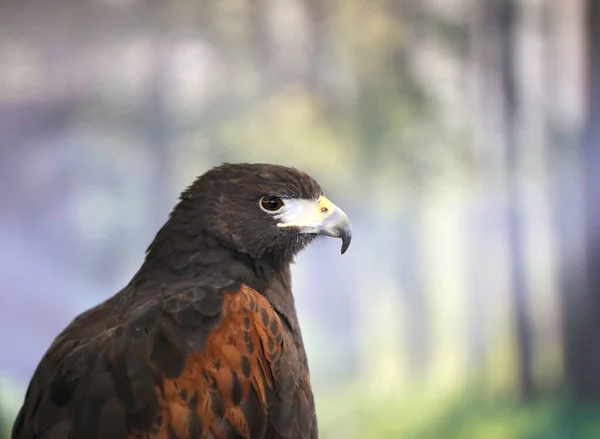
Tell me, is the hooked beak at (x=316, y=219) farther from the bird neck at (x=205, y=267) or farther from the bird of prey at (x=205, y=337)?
the bird neck at (x=205, y=267)

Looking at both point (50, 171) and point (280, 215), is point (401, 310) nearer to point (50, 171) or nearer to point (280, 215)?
point (280, 215)

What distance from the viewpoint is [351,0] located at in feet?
9.82

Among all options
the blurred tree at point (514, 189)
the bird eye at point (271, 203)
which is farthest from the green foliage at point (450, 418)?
the bird eye at point (271, 203)

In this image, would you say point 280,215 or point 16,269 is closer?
point 280,215

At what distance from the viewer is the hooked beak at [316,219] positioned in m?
1.80

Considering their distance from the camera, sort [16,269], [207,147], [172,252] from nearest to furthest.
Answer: [172,252]
[16,269]
[207,147]

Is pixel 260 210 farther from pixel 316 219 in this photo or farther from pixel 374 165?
pixel 374 165

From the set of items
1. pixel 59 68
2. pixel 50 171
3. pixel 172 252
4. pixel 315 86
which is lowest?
pixel 172 252

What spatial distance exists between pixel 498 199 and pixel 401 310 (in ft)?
2.40

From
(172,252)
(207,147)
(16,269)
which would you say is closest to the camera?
(172,252)

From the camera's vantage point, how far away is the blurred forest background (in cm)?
278

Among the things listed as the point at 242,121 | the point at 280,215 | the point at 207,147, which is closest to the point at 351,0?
the point at 242,121

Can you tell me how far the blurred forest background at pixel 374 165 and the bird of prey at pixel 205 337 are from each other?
3.46 ft

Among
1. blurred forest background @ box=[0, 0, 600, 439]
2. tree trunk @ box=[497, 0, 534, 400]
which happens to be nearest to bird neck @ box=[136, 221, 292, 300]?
blurred forest background @ box=[0, 0, 600, 439]
